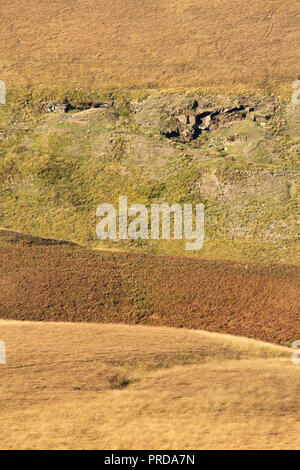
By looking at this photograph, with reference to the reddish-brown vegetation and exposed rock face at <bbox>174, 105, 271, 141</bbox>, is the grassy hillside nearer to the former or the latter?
exposed rock face at <bbox>174, 105, 271, 141</bbox>

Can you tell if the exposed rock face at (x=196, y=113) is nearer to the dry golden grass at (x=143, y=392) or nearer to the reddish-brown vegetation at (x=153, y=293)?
the reddish-brown vegetation at (x=153, y=293)

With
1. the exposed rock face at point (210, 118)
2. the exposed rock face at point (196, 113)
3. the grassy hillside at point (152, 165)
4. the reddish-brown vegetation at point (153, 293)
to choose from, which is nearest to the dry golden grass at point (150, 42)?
the exposed rock face at point (196, 113)

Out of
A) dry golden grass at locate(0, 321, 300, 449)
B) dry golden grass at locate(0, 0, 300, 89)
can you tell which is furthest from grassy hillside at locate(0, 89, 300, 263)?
dry golden grass at locate(0, 321, 300, 449)

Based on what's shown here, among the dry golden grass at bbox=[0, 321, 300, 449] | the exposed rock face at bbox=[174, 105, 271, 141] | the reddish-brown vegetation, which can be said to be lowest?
the dry golden grass at bbox=[0, 321, 300, 449]

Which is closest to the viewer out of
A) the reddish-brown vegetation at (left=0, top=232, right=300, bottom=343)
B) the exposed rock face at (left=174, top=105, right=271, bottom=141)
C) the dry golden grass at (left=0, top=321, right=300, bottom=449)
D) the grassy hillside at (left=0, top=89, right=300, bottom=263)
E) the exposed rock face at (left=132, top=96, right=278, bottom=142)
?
the dry golden grass at (left=0, top=321, right=300, bottom=449)

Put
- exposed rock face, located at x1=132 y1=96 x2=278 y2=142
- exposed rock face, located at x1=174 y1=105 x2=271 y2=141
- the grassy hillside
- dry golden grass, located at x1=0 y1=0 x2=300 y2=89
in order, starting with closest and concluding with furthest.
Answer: the grassy hillside, exposed rock face, located at x1=132 y1=96 x2=278 y2=142, exposed rock face, located at x1=174 y1=105 x2=271 y2=141, dry golden grass, located at x1=0 y1=0 x2=300 y2=89

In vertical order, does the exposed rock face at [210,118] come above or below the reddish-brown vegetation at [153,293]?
above
